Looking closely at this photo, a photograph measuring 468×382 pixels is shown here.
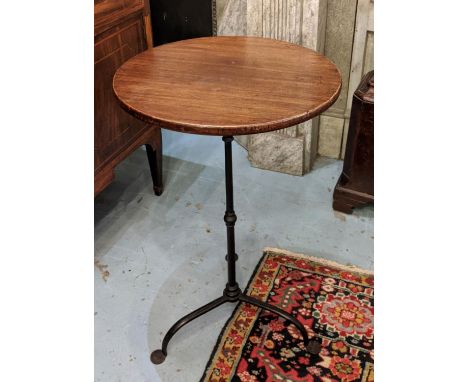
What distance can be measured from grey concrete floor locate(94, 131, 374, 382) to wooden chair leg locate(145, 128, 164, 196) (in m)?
0.06

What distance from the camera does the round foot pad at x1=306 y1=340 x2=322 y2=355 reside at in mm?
1952

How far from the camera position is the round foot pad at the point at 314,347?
1.95 metres

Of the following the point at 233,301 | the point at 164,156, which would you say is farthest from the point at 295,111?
the point at 164,156

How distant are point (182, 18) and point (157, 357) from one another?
6.88 feet

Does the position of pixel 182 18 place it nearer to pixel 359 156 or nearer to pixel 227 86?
pixel 359 156

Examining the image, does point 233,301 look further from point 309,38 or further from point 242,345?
point 309,38

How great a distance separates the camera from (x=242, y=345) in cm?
198

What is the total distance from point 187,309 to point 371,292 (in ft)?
2.68

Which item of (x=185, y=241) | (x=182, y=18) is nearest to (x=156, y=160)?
(x=185, y=241)

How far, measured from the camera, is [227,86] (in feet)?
5.32

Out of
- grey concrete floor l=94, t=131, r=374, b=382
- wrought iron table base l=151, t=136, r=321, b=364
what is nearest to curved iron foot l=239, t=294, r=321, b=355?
wrought iron table base l=151, t=136, r=321, b=364

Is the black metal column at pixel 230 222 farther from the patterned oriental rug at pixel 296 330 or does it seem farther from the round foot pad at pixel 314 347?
the round foot pad at pixel 314 347

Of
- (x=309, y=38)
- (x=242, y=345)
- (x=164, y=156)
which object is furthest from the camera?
(x=164, y=156)

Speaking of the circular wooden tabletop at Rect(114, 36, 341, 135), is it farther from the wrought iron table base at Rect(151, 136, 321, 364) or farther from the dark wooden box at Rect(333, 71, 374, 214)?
the dark wooden box at Rect(333, 71, 374, 214)
